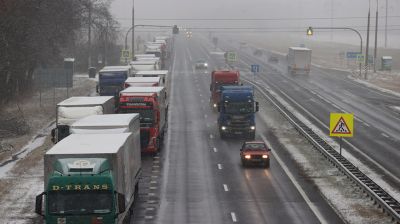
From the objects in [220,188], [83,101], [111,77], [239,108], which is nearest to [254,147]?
[220,188]

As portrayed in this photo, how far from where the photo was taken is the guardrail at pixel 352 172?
102 ft

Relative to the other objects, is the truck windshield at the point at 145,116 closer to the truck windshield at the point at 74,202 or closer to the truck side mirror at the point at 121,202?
the truck side mirror at the point at 121,202

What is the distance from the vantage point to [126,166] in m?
26.8

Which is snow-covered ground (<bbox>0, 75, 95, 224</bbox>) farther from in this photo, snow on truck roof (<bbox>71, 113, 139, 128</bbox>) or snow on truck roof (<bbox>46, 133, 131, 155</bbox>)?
snow on truck roof (<bbox>46, 133, 131, 155</bbox>)

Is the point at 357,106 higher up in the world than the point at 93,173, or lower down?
lower down

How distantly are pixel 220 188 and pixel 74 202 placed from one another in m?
13.6

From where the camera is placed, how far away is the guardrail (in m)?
31.2

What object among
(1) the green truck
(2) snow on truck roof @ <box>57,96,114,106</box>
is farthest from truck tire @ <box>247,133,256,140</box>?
(1) the green truck

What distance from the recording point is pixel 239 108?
51469mm

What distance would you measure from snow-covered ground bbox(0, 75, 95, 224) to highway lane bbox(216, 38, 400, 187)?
57.4 ft

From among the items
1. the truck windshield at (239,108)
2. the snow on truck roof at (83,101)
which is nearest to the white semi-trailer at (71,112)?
the snow on truck roof at (83,101)

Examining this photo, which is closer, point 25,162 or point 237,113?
point 25,162

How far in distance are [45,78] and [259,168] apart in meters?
31.3

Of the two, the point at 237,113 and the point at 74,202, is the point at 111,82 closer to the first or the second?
the point at 237,113
